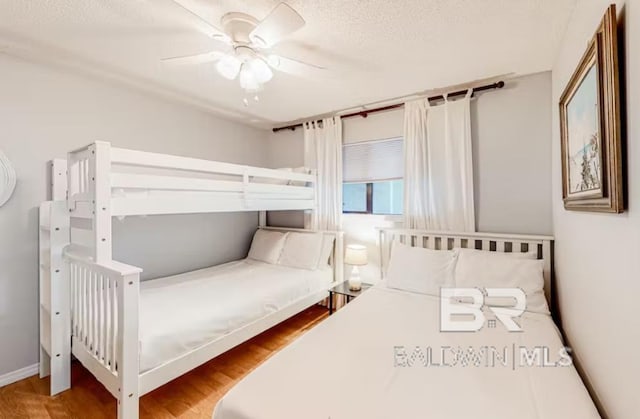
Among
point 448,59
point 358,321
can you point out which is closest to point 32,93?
point 358,321

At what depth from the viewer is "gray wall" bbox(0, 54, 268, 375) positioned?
1.97 metres

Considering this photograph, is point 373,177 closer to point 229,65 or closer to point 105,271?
point 229,65

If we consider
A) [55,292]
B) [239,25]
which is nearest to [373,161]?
[239,25]

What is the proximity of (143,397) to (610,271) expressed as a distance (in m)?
2.58

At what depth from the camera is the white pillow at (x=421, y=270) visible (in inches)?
87.3

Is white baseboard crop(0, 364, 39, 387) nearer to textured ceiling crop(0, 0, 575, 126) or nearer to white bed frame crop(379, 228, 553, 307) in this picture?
textured ceiling crop(0, 0, 575, 126)

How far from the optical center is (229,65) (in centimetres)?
172

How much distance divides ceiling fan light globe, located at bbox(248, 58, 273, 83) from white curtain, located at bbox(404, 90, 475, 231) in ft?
5.03

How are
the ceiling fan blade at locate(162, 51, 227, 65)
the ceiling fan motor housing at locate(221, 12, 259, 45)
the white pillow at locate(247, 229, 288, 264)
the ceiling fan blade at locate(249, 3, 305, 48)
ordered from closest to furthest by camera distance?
the ceiling fan blade at locate(249, 3, 305, 48), the ceiling fan motor housing at locate(221, 12, 259, 45), the ceiling fan blade at locate(162, 51, 227, 65), the white pillow at locate(247, 229, 288, 264)

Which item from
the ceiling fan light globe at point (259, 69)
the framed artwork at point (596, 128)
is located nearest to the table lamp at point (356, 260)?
the framed artwork at point (596, 128)

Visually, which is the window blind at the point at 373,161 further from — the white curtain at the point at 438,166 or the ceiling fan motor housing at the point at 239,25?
the ceiling fan motor housing at the point at 239,25

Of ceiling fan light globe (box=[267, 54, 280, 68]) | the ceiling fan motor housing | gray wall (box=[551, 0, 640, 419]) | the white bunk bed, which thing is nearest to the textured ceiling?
the ceiling fan motor housing

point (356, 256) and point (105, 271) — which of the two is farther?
point (356, 256)

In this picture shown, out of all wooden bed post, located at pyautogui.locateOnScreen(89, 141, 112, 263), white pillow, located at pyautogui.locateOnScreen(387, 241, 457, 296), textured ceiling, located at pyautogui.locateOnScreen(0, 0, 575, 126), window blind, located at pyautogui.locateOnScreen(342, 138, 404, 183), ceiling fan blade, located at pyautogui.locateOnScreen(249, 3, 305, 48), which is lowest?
white pillow, located at pyautogui.locateOnScreen(387, 241, 457, 296)
